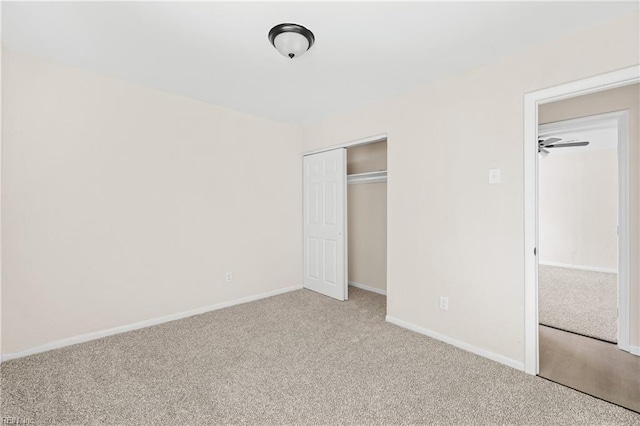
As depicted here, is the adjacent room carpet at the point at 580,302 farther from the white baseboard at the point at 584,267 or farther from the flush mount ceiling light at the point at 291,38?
the flush mount ceiling light at the point at 291,38

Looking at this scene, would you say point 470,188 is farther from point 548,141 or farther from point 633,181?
point 548,141

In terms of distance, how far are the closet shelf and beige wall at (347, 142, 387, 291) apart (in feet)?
0.23

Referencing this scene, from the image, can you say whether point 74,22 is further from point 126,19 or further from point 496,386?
point 496,386

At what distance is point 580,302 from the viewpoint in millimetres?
3709

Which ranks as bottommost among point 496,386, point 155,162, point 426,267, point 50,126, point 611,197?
point 496,386

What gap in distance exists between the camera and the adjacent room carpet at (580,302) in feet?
9.66

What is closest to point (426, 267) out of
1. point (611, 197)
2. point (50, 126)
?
point (50, 126)

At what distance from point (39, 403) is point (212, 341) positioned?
1135 millimetres

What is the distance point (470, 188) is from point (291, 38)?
1.86 m

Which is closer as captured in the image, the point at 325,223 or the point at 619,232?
the point at 619,232

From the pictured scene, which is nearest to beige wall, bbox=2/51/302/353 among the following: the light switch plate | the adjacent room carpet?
the light switch plate

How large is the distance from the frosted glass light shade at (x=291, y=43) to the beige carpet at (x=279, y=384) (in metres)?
2.34

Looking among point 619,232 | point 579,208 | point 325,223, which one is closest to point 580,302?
point 619,232

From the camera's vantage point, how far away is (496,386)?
77.7 inches
